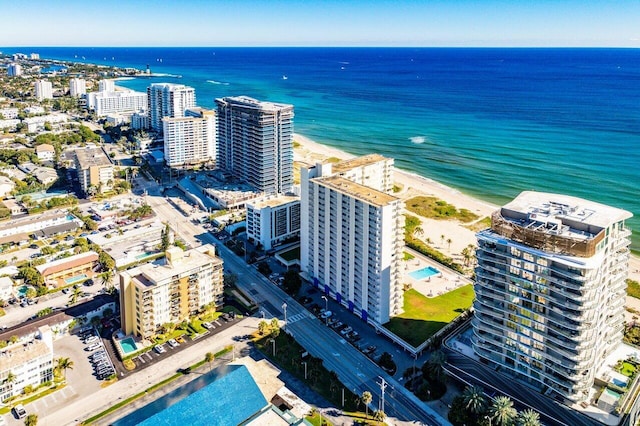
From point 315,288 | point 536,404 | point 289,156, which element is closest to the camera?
point 536,404

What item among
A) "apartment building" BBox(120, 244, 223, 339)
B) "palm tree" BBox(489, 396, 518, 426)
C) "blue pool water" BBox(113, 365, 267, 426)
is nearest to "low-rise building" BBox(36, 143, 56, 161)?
"apartment building" BBox(120, 244, 223, 339)

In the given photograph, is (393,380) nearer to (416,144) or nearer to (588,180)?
(588,180)

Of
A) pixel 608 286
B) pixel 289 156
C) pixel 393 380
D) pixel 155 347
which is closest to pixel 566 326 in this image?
pixel 608 286

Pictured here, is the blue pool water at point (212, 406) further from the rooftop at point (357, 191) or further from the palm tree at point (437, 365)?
the rooftop at point (357, 191)

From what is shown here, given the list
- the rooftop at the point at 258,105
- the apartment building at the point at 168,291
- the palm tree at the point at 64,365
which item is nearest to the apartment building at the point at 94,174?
the rooftop at the point at 258,105

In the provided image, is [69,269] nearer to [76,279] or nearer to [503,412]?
[76,279]

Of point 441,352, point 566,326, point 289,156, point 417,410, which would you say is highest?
point 289,156

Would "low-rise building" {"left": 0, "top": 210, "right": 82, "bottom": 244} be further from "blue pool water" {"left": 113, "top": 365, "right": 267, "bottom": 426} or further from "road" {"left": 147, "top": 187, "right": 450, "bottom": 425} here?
"blue pool water" {"left": 113, "top": 365, "right": 267, "bottom": 426}
